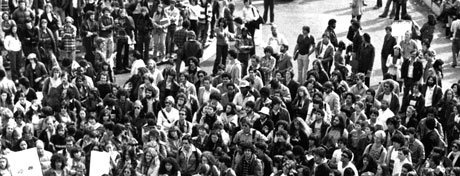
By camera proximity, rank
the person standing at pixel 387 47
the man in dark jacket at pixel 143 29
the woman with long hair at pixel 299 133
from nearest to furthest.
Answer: the woman with long hair at pixel 299 133 < the person standing at pixel 387 47 < the man in dark jacket at pixel 143 29

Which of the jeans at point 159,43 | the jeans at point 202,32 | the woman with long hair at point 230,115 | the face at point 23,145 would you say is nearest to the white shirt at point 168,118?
the woman with long hair at point 230,115

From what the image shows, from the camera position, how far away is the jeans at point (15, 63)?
3206 centimetres

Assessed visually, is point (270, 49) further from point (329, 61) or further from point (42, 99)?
point (42, 99)

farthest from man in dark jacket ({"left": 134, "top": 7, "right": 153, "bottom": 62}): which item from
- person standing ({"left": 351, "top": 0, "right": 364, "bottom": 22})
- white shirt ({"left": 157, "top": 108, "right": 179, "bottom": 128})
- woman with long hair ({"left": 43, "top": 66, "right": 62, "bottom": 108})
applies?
person standing ({"left": 351, "top": 0, "right": 364, "bottom": 22})

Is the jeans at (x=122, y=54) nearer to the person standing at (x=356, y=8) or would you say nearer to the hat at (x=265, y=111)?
the hat at (x=265, y=111)

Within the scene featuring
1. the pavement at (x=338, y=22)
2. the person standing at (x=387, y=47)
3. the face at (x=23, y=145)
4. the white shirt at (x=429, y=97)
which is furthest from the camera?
the pavement at (x=338, y=22)

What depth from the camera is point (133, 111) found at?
1105 inches

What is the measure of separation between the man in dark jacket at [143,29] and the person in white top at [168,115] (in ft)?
19.7

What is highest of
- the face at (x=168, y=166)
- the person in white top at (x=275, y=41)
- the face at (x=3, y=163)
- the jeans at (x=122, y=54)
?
the person in white top at (x=275, y=41)

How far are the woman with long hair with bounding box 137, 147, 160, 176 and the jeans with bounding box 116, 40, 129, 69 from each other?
831 cm

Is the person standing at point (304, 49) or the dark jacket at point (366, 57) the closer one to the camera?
the dark jacket at point (366, 57)

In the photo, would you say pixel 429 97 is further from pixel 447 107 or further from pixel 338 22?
pixel 338 22

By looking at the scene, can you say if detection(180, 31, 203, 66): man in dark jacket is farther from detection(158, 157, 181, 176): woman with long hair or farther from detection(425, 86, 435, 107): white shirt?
detection(158, 157, 181, 176): woman with long hair

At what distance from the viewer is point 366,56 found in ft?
105
